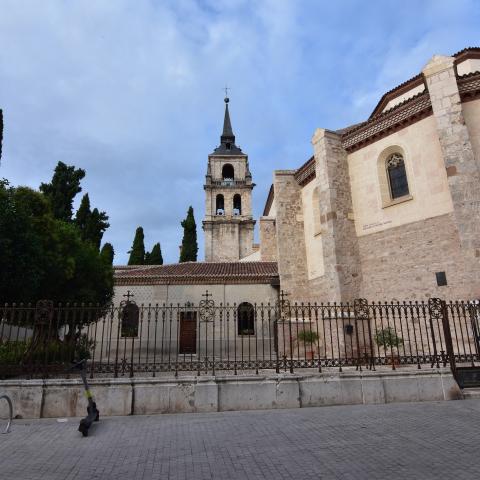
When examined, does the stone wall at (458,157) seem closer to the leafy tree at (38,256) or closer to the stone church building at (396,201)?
the stone church building at (396,201)

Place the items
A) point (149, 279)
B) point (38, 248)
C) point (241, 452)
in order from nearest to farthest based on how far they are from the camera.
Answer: point (241, 452)
point (38, 248)
point (149, 279)

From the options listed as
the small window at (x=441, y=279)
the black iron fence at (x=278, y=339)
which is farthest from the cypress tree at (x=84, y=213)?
the small window at (x=441, y=279)

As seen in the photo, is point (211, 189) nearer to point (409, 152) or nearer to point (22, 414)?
point (409, 152)

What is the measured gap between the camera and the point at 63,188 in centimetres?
2022

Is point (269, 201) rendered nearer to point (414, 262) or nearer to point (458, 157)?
point (414, 262)

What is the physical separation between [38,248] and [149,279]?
38.0 feet

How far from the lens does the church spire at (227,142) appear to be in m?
42.4

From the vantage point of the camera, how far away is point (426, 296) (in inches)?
475

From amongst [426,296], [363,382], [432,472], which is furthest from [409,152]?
[432,472]

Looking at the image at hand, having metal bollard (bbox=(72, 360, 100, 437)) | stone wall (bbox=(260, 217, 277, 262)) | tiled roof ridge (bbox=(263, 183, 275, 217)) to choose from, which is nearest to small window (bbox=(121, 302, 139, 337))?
metal bollard (bbox=(72, 360, 100, 437))

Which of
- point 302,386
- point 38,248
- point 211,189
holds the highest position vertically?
point 211,189

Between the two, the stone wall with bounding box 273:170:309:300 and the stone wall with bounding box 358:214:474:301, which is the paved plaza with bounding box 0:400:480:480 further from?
the stone wall with bounding box 273:170:309:300

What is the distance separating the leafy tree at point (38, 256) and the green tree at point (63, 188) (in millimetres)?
5117

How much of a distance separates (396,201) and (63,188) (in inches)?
686
